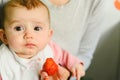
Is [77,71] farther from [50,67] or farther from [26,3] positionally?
[26,3]

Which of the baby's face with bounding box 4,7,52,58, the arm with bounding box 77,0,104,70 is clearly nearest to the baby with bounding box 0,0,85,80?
the baby's face with bounding box 4,7,52,58

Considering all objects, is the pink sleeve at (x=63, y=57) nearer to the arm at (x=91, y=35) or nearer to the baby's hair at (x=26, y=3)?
the arm at (x=91, y=35)

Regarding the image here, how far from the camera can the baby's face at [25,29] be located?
0.77 m

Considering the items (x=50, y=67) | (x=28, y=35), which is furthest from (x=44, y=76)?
(x=28, y=35)

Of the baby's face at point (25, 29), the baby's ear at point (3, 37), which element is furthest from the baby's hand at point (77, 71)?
the baby's ear at point (3, 37)

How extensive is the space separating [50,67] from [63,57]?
0.22ft

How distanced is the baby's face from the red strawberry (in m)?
0.05

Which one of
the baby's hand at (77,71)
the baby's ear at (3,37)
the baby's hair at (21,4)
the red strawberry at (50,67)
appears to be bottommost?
the baby's hand at (77,71)

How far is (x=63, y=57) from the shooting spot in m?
0.83

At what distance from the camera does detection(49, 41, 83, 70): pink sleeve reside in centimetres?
82

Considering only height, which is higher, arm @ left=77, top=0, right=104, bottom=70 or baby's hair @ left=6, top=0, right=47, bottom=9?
baby's hair @ left=6, top=0, right=47, bottom=9

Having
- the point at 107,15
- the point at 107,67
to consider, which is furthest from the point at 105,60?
the point at 107,15

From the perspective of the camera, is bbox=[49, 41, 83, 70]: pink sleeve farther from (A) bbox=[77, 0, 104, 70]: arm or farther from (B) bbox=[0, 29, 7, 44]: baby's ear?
(B) bbox=[0, 29, 7, 44]: baby's ear

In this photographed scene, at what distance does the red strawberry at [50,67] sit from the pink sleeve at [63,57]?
0.08 ft
